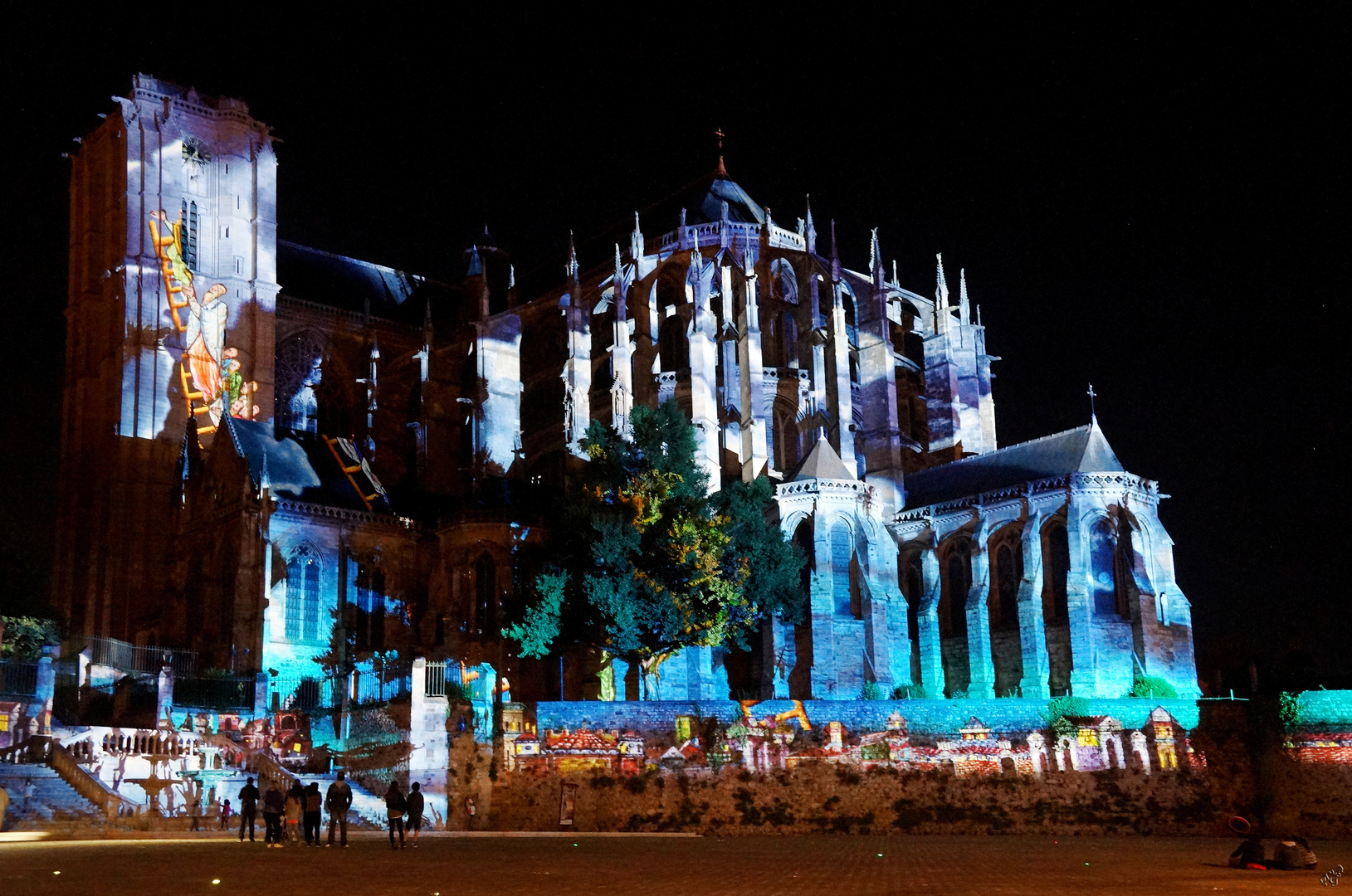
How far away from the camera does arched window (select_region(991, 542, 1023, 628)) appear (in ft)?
139

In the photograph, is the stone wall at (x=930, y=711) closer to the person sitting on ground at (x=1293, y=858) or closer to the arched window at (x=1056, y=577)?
the arched window at (x=1056, y=577)

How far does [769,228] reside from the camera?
160ft

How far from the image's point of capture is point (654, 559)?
3712 centimetres

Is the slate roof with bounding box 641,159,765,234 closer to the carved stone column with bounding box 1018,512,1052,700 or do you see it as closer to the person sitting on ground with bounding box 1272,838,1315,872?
the carved stone column with bounding box 1018,512,1052,700

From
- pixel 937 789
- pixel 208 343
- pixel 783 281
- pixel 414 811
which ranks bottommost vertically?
→ pixel 937 789

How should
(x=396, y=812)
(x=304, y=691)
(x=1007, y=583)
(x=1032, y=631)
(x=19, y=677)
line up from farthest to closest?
(x=1007, y=583)
(x=1032, y=631)
(x=304, y=691)
(x=19, y=677)
(x=396, y=812)

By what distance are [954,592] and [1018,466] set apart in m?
4.19

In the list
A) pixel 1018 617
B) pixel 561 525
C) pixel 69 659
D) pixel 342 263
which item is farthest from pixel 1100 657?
pixel 342 263

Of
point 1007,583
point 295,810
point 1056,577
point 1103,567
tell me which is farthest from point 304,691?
point 1103,567

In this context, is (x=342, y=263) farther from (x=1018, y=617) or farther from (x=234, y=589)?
(x=1018, y=617)

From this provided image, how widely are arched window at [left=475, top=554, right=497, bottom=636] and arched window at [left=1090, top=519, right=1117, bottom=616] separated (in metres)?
16.3

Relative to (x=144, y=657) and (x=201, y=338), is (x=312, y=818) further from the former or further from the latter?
(x=201, y=338)

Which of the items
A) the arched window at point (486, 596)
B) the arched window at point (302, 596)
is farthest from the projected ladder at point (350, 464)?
the arched window at point (486, 596)

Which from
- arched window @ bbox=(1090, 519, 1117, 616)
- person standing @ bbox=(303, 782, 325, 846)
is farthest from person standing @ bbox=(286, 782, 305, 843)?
arched window @ bbox=(1090, 519, 1117, 616)
